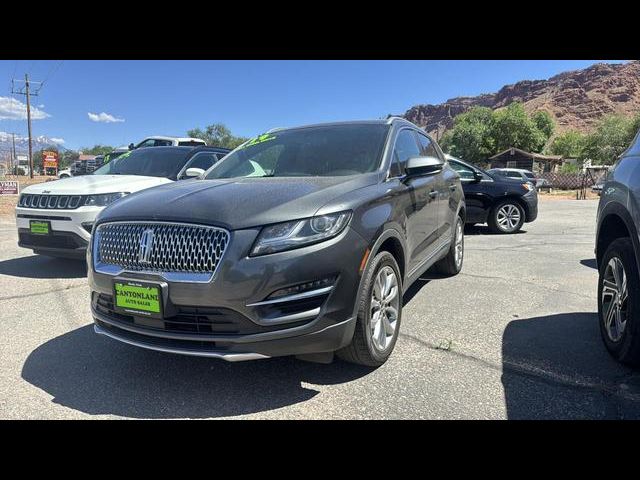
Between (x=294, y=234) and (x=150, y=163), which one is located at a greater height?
(x=150, y=163)

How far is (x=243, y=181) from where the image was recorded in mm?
3408

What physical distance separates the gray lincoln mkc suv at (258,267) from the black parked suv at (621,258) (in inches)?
53.3

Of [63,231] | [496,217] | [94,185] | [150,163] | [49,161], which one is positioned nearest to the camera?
[63,231]

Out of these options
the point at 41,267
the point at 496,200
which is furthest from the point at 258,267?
the point at 496,200

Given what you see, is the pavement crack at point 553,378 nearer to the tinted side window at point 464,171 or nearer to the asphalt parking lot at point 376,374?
the asphalt parking lot at point 376,374

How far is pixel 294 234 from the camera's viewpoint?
2.54 metres

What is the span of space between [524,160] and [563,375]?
5778 cm

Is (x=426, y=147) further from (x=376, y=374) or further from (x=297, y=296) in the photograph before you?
(x=297, y=296)

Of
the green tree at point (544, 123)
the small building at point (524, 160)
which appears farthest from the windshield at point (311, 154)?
the green tree at point (544, 123)

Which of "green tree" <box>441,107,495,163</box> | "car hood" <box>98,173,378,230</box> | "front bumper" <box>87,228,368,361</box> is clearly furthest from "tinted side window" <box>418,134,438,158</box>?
"green tree" <box>441,107,495,163</box>
